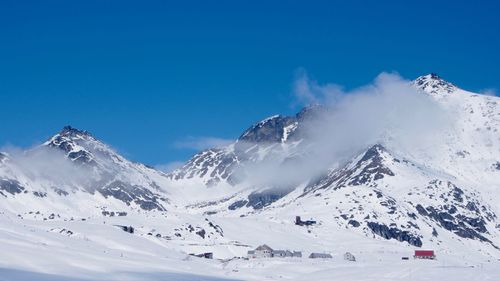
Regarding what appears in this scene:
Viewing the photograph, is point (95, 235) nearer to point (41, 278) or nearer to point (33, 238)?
point (33, 238)

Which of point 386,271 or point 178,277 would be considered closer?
point 178,277

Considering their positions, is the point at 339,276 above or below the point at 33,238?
below

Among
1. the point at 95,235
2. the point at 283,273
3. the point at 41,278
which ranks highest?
the point at 95,235

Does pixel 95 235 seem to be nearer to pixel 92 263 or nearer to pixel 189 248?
pixel 189 248

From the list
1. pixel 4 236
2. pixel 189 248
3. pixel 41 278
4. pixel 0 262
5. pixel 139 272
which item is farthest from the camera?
pixel 189 248

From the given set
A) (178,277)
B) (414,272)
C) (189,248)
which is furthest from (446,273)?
(189,248)

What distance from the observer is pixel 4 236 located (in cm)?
9688

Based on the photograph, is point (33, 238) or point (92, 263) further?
point (33, 238)

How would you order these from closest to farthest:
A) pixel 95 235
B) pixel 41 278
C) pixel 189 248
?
pixel 41 278 → pixel 95 235 → pixel 189 248

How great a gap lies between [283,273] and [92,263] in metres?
39.7

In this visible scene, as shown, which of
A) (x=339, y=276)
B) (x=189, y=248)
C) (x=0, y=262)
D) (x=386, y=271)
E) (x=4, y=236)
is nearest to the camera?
(x=0, y=262)

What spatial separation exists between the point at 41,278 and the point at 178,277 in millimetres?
17154

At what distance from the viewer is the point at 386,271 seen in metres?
114

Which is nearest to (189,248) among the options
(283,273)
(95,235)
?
(95,235)
